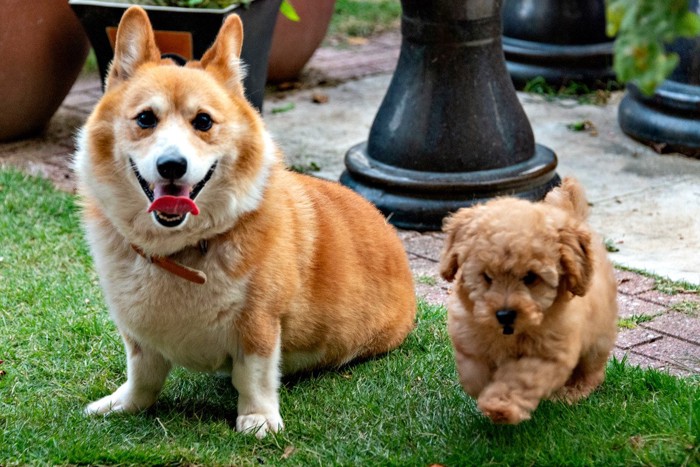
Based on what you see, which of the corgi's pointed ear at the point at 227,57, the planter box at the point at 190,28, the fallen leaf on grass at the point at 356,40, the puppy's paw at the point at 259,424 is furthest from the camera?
the fallen leaf on grass at the point at 356,40

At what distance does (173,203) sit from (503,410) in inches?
47.2

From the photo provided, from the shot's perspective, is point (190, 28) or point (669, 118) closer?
point (190, 28)

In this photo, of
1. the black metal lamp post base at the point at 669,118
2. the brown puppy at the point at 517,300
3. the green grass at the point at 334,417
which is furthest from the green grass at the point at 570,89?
the brown puppy at the point at 517,300

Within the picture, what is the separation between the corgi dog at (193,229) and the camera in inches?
134

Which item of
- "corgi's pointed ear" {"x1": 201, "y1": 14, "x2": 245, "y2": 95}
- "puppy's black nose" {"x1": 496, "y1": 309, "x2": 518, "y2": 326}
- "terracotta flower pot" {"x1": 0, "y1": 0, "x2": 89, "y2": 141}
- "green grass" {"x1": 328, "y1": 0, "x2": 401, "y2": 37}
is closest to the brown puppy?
"puppy's black nose" {"x1": 496, "y1": 309, "x2": 518, "y2": 326}

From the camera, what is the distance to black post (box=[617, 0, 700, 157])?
22.2 feet

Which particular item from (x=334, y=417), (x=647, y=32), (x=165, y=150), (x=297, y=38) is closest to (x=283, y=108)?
(x=297, y=38)

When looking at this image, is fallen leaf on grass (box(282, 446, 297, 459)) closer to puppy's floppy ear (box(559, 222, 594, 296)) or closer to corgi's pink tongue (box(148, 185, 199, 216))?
corgi's pink tongue (box(148, 185, 199, 216))

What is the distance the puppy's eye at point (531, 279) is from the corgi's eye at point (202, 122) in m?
1.16

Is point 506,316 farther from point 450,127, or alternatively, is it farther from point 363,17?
point 363,17

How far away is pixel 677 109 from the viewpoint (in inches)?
271

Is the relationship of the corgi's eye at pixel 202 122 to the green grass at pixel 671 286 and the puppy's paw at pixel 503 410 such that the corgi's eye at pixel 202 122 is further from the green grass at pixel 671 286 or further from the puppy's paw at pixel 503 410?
the green grass at pixel 671 286

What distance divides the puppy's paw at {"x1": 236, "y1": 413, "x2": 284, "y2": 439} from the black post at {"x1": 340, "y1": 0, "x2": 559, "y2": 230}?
2.36 metres

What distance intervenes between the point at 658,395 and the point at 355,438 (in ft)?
3.48
